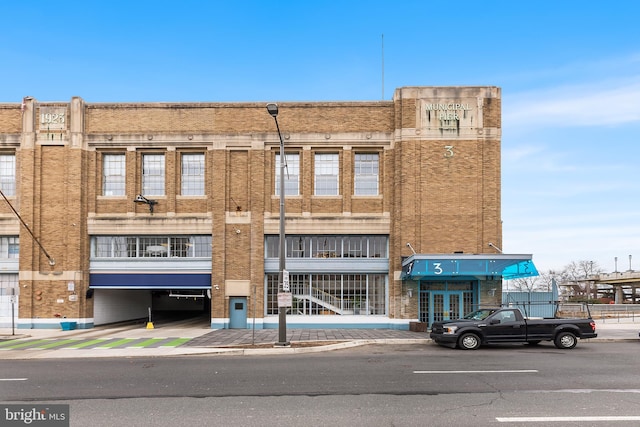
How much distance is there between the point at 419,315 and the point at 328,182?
26.2 ft

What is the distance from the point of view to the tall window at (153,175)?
26.8m

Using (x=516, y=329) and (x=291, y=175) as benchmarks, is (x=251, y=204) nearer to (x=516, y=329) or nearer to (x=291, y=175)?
(x=291, y=175)

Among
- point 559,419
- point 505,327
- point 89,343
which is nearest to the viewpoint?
point 559,419

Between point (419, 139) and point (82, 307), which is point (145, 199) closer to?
point (82, 307)

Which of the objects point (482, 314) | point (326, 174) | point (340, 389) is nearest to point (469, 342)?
point (482, 314)

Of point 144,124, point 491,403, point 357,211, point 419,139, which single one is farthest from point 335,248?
point 491,403

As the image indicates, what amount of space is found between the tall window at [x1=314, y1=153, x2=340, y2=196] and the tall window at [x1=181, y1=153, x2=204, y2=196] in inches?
234

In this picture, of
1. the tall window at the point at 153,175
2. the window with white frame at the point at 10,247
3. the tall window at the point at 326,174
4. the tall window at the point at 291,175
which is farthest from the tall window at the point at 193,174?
the window with white frame at the point at 10,247

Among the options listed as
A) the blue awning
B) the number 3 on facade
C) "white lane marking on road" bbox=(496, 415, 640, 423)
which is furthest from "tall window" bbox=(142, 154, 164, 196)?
"white lane marking on road" bbox=(496, 415, 640, 423)

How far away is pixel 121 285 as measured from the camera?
2627cm

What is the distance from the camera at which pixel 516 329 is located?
18.3 m

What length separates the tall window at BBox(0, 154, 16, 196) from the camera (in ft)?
87.6

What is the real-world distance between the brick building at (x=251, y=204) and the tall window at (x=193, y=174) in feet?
0.19

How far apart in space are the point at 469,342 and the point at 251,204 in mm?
12784
